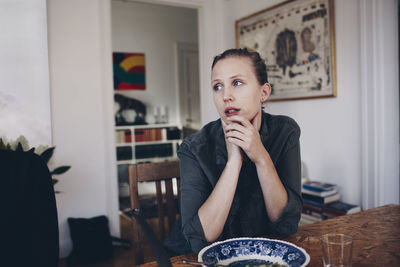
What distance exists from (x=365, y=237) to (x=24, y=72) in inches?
102

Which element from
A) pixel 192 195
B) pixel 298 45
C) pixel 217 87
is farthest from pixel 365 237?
pixel 298 45

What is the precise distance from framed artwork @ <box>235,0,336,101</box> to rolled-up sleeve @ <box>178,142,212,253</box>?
5.94 ft

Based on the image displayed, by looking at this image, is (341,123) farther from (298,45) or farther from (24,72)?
(24,72)

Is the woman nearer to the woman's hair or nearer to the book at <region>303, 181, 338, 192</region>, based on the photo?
the woman's hair

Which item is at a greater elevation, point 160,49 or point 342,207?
point 160,49

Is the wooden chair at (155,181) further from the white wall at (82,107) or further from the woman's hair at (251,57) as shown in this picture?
the white wall at (82,107)

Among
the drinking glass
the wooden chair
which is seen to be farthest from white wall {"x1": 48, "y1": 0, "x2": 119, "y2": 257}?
the drinking glass

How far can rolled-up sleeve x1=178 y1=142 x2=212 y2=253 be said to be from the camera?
0.95 metres

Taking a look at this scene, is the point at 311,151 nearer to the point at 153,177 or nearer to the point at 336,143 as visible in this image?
the point at 336,143

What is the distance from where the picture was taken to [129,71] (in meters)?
5.19

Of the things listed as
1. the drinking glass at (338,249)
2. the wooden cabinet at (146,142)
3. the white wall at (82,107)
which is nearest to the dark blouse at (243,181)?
the drinking glass at (338,249)

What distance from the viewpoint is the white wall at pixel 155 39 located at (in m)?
5.17

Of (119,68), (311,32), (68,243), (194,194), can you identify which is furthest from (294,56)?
(119,68)

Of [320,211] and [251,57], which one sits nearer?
[251,57]
